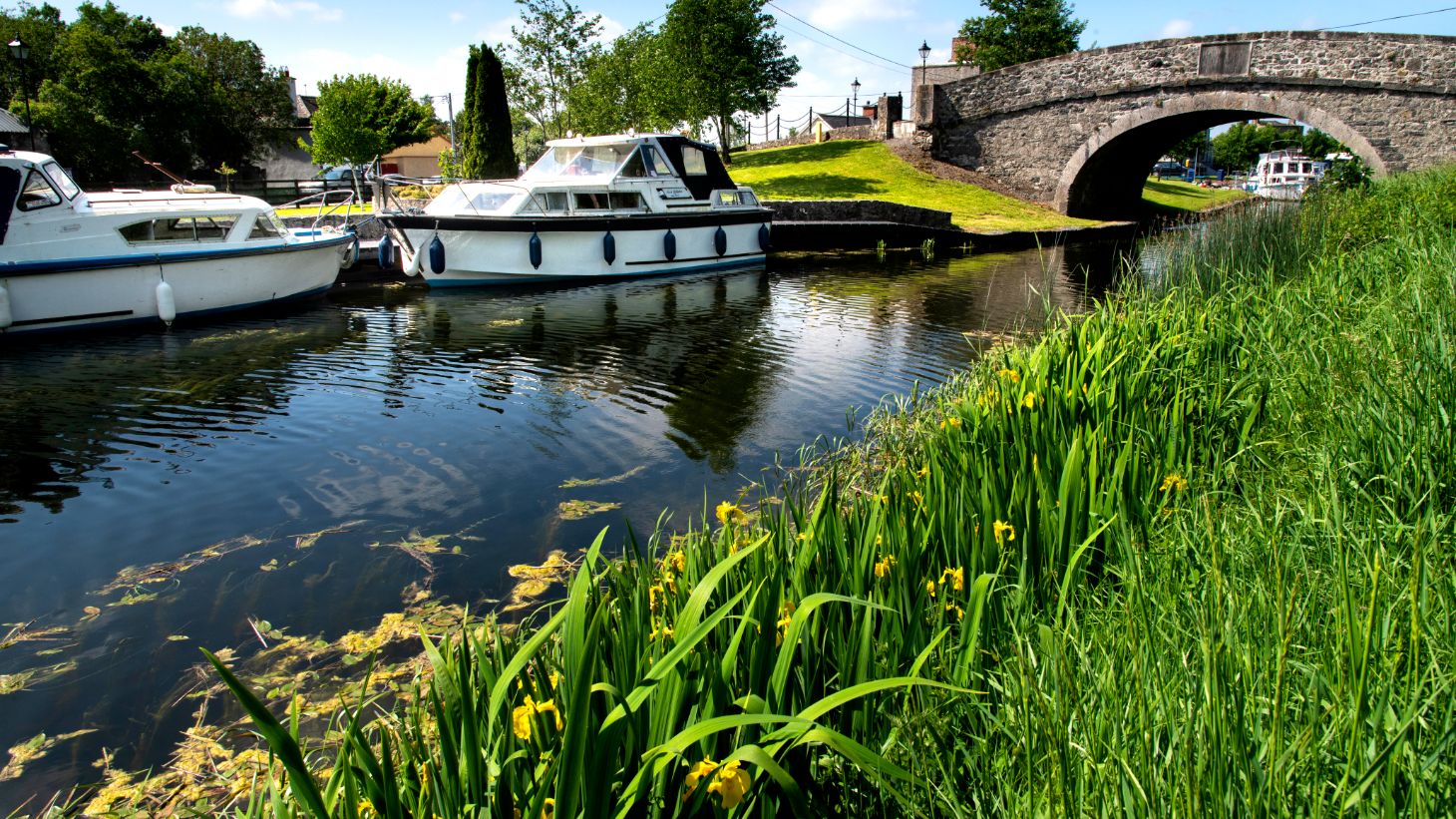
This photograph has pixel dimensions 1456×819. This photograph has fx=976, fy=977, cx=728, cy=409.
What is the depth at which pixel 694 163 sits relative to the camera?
18406mm

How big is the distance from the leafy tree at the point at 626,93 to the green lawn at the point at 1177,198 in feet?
59.0

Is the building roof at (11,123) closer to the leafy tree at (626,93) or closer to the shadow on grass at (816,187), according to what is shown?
the leafy tree at (626,93)

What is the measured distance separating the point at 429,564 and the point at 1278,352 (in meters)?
4.56

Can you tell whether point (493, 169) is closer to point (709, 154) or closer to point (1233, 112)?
point (709, 154)

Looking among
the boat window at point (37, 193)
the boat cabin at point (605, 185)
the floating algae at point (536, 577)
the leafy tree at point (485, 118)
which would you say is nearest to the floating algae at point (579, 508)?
the floating algae at point (536, 577)

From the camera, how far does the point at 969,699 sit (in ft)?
8.25

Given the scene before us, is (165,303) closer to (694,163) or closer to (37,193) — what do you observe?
(37,193)

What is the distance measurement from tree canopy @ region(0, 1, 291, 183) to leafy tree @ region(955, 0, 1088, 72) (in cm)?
3568

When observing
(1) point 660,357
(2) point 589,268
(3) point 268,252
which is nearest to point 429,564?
(1) point 660,357

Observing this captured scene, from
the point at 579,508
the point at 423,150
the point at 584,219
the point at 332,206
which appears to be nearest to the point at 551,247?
the point at 584,219

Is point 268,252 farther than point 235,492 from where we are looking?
Yes

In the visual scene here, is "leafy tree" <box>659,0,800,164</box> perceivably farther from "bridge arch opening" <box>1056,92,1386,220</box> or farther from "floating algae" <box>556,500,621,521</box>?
"floating algae" <box>556,500,621,521</box>

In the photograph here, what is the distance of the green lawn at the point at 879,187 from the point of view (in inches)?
1062

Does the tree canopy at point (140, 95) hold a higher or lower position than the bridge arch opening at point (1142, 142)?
higher
